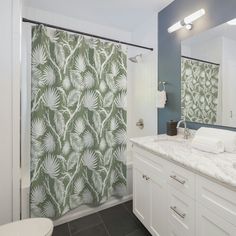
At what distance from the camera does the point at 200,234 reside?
3.16ft

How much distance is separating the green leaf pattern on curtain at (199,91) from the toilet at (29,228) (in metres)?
1.53

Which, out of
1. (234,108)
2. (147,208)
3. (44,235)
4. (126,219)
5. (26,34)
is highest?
(26,34)

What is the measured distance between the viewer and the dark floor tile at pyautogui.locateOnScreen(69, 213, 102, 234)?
1656 mm

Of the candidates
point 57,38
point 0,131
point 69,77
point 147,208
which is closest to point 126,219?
point 147,208

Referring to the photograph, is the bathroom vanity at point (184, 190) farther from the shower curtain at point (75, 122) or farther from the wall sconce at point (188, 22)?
the wall sconce at point (188, 22)

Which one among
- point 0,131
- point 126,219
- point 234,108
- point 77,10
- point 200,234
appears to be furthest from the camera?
point 77,10

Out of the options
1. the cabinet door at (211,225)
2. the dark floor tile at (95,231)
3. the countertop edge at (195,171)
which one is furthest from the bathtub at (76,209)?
the cabinet door at (211,225)

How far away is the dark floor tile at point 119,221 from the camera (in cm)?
163

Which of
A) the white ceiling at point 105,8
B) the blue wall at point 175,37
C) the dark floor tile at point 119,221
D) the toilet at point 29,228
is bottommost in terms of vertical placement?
the dark floor tile at point 119,221

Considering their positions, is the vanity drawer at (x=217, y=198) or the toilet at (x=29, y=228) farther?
the toilet at (x=29, y=228)

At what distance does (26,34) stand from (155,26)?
5.09 feet

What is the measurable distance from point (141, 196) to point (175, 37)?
1.72 meters

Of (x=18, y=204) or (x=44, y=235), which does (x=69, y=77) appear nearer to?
(x=18, y=204)

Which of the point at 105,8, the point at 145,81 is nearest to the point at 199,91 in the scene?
the point at 145,81
